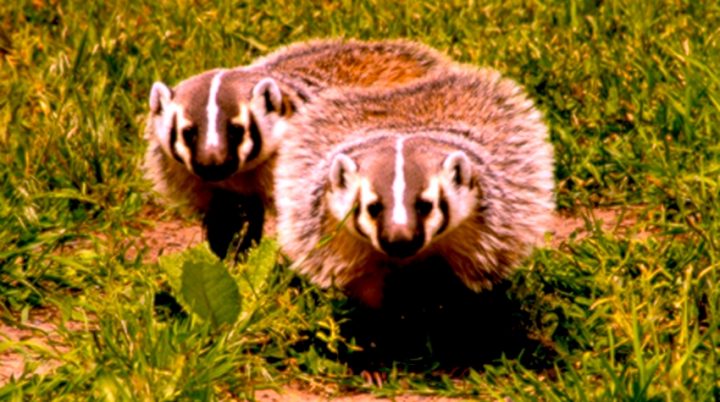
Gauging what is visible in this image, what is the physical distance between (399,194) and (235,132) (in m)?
1.34

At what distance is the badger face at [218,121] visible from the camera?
5500 millimetres

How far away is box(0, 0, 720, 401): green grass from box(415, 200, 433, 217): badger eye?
0.56m

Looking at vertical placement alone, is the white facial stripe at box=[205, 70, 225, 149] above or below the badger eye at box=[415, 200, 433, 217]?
below

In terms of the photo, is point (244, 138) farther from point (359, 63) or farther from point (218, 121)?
point (359, 63)

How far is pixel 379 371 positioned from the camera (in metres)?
4.85

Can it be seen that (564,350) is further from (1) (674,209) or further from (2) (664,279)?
(1) (674,209)

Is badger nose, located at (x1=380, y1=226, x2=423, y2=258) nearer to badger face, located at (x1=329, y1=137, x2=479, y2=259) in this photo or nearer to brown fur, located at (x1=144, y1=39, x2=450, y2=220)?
badger face, located at (x1=329, y1=137, x2=479, y2=259)

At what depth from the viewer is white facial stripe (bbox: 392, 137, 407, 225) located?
441 centimetres

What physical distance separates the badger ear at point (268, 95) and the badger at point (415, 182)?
15 centimetres

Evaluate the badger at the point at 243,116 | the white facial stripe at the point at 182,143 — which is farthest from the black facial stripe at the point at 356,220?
the white facial stripe at the point at 182,143

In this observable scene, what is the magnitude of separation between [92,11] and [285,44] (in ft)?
3.31

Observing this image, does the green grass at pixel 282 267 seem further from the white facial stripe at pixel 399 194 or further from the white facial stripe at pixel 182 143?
the white facial stripe at pixel 399 194

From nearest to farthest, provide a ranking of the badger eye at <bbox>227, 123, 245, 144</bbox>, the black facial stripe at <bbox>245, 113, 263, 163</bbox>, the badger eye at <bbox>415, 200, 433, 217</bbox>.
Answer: the badger eye at <bbox>415, 200, 433, 217</bbox>
the badger eye at <bbox>227, 123, 245, 144</bbox>
the black facial stripe at <bbox>245, 113, 263, 163</bbox>

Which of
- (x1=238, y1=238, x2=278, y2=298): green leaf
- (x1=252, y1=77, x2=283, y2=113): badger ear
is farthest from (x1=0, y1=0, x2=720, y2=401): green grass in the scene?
(x1=252, y1=77, x2=283, y2=113): badger ear
